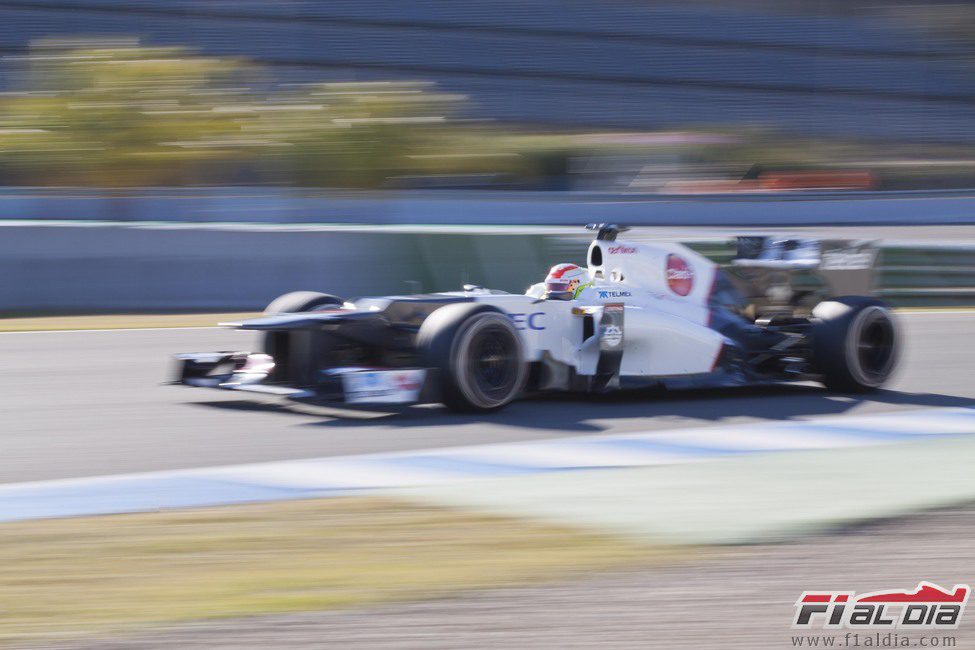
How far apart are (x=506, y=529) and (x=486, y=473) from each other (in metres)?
1.04

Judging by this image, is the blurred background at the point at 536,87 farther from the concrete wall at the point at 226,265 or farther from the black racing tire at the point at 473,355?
the black racing tire at the point at 473,355

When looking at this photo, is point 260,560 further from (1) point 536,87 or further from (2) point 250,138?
(1) point 536,87

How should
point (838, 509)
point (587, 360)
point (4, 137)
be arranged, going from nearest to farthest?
point (838, 509) → point (587, 360) → point (4, 137)

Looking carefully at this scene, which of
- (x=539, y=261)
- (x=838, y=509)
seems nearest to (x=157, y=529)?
(x=838, y=509)

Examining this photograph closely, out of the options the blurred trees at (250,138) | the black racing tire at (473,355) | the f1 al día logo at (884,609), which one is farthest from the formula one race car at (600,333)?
the blurred trees at (250,138)

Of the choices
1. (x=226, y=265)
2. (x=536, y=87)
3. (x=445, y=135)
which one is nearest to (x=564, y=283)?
(x=226, y=265)

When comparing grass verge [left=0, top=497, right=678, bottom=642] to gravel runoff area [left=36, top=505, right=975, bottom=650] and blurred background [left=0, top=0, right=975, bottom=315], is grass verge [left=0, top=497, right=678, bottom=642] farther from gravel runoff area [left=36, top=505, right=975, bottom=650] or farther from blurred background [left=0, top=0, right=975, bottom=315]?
blurred background [left=0, top=0, right=975, bottom=315]

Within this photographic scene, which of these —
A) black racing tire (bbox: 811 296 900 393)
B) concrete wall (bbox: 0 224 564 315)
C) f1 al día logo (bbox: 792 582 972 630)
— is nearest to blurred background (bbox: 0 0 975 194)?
concrete wall (bbox: 0 224 564 315)

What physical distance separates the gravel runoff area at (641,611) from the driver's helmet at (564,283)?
3.89 metres

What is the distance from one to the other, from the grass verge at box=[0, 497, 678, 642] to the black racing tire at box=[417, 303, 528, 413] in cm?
227

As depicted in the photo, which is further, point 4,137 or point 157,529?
point 4,137

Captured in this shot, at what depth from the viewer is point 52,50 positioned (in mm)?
29719

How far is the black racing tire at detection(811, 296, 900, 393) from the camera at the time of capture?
A: 30.6 ft

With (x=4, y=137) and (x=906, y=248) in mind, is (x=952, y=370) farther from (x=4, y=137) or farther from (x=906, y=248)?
(x=4, y=137)
